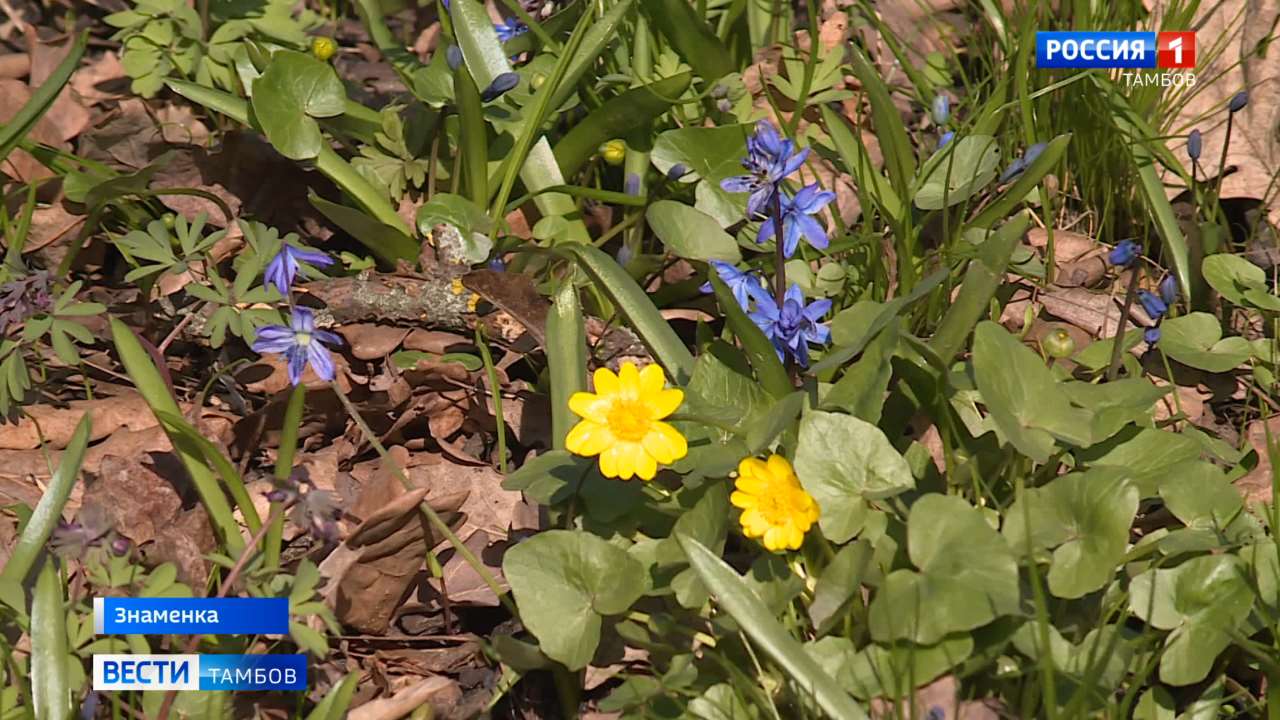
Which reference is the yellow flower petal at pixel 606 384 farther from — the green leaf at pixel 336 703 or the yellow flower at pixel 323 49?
the yellow flower at pixel 323 49

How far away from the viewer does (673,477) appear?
230 centimetres

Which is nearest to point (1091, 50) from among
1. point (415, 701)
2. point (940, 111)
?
point (940, 111)

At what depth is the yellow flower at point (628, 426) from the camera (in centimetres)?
199

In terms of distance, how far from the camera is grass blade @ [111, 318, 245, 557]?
224 cm

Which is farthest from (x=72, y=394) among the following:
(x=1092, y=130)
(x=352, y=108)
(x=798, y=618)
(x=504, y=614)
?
(x=1092, y=130)

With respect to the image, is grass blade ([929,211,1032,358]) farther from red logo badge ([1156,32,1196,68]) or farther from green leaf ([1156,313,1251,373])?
red logo badge ([1156,32,1196,68])

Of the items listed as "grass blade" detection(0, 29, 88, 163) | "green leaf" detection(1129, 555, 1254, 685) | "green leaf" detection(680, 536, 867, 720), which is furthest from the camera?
"grass blade" detection(0, 29, 88, 163)

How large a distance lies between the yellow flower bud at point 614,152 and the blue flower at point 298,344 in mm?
979

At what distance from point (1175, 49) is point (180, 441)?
8.17ft

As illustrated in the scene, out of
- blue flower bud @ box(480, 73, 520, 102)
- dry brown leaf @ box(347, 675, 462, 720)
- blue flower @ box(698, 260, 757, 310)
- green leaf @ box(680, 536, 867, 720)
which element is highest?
blue flower bud @ box(480, 73, 520, 102)

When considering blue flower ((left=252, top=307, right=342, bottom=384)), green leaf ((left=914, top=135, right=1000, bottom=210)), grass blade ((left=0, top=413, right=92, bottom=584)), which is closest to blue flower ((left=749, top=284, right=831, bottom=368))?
green leaf ((left=914, top=135, right=1000, bottom=210))

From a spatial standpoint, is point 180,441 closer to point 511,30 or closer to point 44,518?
point 44,518

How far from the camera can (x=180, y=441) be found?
225 centimetres

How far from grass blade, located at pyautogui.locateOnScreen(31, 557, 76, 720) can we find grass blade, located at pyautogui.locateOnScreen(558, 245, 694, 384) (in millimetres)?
1073
